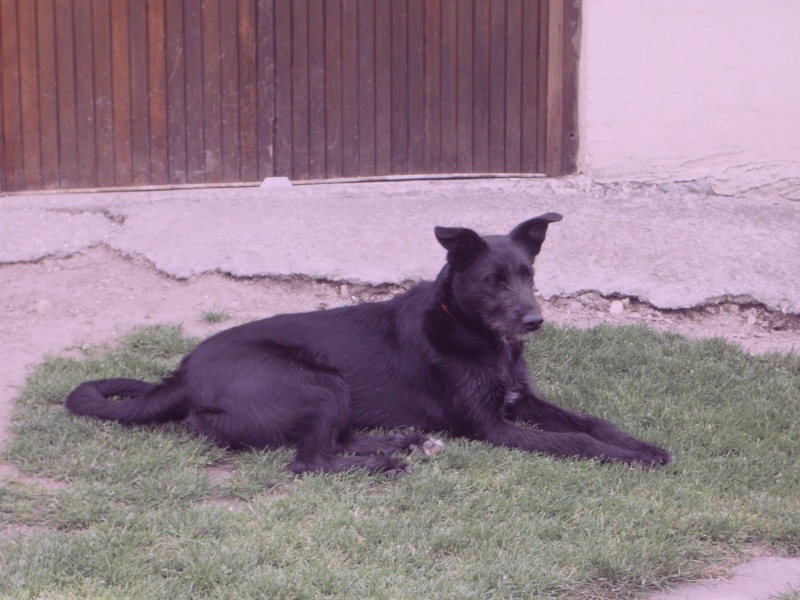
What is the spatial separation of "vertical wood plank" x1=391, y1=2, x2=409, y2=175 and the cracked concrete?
1.62ft

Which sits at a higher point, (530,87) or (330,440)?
(530,87)

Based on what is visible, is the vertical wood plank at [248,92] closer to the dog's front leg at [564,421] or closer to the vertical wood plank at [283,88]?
the vertical wood plank at [283,88]

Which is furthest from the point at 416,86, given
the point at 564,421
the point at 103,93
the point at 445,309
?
the point at 564,421

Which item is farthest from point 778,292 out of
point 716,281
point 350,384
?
point 350,384

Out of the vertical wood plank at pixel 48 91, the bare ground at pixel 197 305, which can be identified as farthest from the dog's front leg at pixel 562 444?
the vertical wood plank at pixel 48 91

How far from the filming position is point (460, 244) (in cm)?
481

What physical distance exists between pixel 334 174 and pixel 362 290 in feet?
6.09

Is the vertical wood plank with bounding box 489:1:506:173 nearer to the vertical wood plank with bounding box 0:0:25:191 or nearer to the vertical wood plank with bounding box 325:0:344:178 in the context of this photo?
the vertical wood plank with bounding box 325:0:344:178

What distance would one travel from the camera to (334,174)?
27.5 feet

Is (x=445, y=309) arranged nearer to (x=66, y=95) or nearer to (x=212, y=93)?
(x=212, y=93)

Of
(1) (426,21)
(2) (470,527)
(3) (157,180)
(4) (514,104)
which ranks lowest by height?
(2) (470,527)

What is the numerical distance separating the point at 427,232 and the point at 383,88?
63.7 inches

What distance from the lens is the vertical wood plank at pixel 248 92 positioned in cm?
814

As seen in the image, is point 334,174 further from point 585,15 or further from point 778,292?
point 778,292
